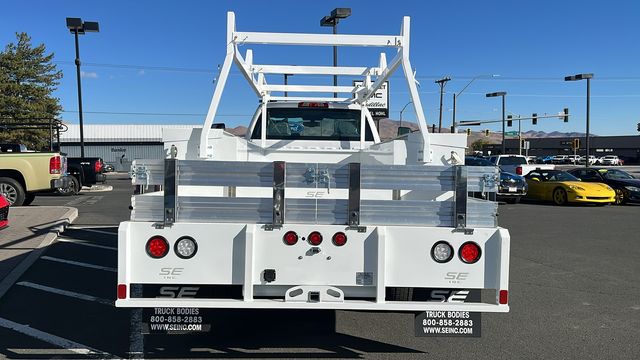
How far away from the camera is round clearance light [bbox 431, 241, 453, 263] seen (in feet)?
12.6

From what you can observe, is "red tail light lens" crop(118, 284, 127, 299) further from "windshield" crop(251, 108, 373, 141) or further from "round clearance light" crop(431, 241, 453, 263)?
"windshield" crop(251, 108, 373, 141)

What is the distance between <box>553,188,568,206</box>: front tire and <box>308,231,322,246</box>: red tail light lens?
59.7 feet

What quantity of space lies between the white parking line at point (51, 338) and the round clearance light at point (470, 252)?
2940 millimetres

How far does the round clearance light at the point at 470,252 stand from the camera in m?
3.83

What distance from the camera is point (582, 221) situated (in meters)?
14.7

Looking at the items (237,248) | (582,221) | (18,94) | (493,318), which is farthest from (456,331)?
(18,94)

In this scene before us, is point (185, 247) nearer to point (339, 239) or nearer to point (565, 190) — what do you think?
point (339, 239)

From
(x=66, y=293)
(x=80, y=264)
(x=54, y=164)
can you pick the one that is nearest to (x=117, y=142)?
(x=54, y=164)

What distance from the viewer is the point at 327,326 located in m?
5.42

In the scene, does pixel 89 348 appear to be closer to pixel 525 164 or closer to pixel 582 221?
pixel 582 221

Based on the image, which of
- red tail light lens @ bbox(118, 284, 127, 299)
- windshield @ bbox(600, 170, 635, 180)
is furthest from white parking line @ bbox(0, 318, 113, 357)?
windshield @ bbox(600, 170, 635, 180)

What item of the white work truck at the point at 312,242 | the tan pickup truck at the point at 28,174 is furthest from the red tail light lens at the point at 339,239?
the tan pickup truck at the point at 28,174

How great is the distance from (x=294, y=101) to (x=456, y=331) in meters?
4.93

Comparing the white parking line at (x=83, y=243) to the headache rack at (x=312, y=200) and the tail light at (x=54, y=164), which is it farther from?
the headache rack at (x=312, y=200)
